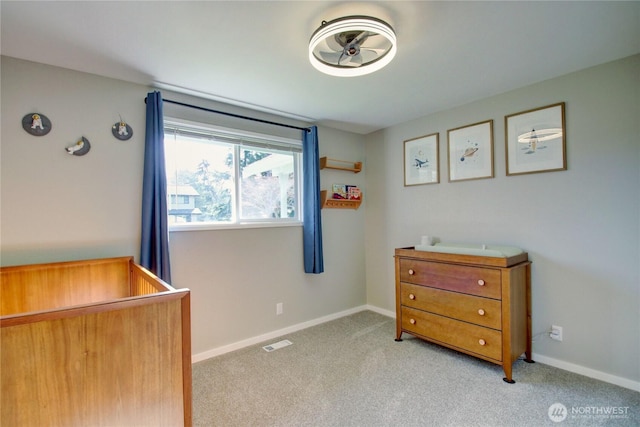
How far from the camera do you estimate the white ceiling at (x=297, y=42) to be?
1547 millimetres

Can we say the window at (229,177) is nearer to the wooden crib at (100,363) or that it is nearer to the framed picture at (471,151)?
the wooden crib at (100,363)

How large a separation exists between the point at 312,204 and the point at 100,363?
7.72 ft

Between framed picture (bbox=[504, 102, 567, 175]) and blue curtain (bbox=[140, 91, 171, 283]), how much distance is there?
2867mm

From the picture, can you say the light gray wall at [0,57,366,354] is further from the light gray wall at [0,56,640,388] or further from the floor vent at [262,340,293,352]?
the floor vent at [262,340,293,352]

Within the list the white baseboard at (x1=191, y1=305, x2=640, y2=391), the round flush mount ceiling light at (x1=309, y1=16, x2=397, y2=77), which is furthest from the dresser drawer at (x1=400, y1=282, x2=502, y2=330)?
the round flush mount ceiling light at (x1=309, y1=16, x2=397, y2=77)

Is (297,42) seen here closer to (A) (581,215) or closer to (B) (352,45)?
(B) (352,45)

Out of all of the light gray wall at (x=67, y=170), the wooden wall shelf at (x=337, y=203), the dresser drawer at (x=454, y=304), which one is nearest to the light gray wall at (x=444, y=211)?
the light gray wall at (x=67, y=170)

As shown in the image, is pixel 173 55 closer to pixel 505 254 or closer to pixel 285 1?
pixel 285 1

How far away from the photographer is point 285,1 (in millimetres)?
1483

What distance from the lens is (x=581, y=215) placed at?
229cm

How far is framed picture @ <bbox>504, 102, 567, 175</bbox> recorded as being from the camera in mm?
2373

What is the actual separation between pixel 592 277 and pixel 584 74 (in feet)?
A: 4.94

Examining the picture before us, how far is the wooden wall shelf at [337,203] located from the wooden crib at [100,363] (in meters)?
2.20

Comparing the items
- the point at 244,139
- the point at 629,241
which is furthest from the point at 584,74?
the point at 244,139
